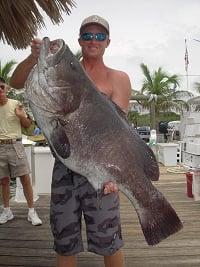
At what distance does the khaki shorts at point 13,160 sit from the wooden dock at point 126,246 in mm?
582

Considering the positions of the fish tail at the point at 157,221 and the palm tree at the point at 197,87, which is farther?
the palm tree at the point at 197,87

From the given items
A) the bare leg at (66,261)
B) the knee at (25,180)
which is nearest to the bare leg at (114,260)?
the bare leg at (66,261)

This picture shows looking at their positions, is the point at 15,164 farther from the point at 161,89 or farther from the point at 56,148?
the point at 161,89

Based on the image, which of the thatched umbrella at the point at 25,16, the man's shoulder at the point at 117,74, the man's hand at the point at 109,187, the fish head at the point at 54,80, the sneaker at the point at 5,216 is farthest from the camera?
the sneaker at the point at 5,216

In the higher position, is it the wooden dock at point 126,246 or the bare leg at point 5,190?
the bare leg at point 5,190

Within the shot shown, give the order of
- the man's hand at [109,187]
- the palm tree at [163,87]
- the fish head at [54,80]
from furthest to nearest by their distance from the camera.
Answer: the palm tree at [163,87] < the man's hand at [109,187] < the fish head at [54,80]

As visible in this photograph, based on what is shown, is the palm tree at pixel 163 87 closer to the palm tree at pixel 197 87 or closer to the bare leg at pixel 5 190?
the palm tree at pixel 197 87

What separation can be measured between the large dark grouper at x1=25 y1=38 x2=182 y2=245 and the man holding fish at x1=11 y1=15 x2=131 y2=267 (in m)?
0.24

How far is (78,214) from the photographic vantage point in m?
2.44

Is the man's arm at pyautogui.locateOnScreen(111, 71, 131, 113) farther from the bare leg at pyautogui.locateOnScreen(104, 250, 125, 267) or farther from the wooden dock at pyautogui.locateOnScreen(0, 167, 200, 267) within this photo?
the wooden dock at pyautogui.locateOnScreen(0, 167, 200, 267)

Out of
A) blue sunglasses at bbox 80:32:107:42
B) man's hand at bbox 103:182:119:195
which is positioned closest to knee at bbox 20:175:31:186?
blue sunglasses at bbox 80:32:107:42

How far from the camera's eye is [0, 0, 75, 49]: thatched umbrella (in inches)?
131

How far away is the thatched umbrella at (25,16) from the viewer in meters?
3.33

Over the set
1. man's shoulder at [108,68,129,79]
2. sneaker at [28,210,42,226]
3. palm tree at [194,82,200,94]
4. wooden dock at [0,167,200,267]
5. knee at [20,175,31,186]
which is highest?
palm tree at [194,82,200,94]
